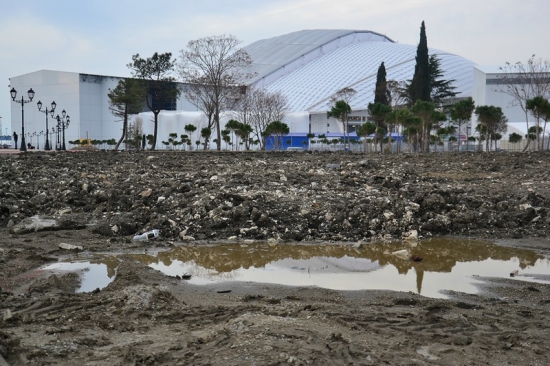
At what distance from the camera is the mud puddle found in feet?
23.0

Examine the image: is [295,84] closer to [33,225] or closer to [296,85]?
[296,85]

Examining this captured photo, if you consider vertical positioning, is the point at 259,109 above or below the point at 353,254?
above

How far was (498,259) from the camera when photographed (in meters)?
8.48

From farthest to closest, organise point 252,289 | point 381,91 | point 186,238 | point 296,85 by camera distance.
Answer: point 296,85 → point 381,91 → point 186,238 → point 252,289

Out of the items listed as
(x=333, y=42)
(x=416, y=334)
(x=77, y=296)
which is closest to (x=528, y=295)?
(x=416, y=334)

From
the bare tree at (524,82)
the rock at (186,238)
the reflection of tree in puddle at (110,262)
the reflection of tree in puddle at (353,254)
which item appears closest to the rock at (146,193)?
the rock at (186,238)

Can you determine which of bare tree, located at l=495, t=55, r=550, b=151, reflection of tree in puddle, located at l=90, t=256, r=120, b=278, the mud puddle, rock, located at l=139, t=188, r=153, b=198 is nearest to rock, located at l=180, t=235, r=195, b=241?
the mud puddle

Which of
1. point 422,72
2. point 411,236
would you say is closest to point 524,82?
point 422,72

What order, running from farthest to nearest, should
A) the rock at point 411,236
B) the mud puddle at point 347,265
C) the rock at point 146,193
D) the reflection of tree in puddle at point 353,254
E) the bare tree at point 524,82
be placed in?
the bare tree at point 524,82
the rock at point 146,193
the rock at point 411,236
the reflection of tree in puddle at point 353,254
the mud puddle at point 347,265

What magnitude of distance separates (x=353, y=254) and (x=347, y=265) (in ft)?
2.39

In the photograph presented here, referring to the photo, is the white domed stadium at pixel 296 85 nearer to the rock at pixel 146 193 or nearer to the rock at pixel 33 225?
the rock at pixel 146 193

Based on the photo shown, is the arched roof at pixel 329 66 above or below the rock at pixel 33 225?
above

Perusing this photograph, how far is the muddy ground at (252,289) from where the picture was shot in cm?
398

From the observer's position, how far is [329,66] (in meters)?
77.2
